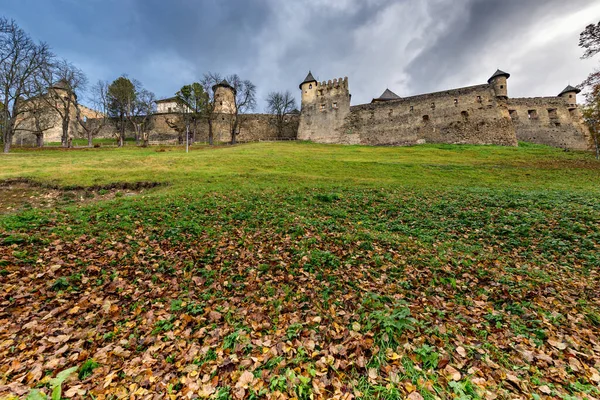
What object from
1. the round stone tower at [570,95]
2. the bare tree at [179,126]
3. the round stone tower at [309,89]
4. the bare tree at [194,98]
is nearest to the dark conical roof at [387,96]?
the round stone tower at [309,89]

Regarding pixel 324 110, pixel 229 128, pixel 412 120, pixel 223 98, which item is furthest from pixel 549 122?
pixel 223 98

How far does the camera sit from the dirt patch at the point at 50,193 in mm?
10141

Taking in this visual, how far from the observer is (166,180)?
13.6m

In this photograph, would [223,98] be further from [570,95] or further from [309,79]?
[570,95]

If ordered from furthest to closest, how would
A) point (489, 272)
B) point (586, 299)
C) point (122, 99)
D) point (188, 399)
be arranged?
1. point (122, 99)
2. point (489, 272)
3. point (586, 299)
4. point (188, 399)

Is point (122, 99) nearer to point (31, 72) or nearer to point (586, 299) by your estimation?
point (31, 72)

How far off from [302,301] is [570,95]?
62.4 m

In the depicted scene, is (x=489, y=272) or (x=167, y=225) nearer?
(x=489, y=272)

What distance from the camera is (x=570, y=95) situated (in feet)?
139

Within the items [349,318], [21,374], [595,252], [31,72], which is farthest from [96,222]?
[31,72]

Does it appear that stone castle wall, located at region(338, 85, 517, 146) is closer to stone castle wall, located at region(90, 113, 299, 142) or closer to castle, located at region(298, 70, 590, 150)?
castle, located at region(298, 70, 590, 150)

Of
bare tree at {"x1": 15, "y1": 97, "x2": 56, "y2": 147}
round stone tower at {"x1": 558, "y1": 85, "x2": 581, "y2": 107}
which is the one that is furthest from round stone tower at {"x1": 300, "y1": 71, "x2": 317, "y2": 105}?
round stone tower at {"x1": 558, "y1": 85, "x2": 581, "y2": 107}

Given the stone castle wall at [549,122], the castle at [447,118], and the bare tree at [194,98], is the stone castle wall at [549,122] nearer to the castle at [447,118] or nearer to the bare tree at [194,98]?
the castle at [447,118]

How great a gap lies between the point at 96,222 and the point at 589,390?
399 inches
